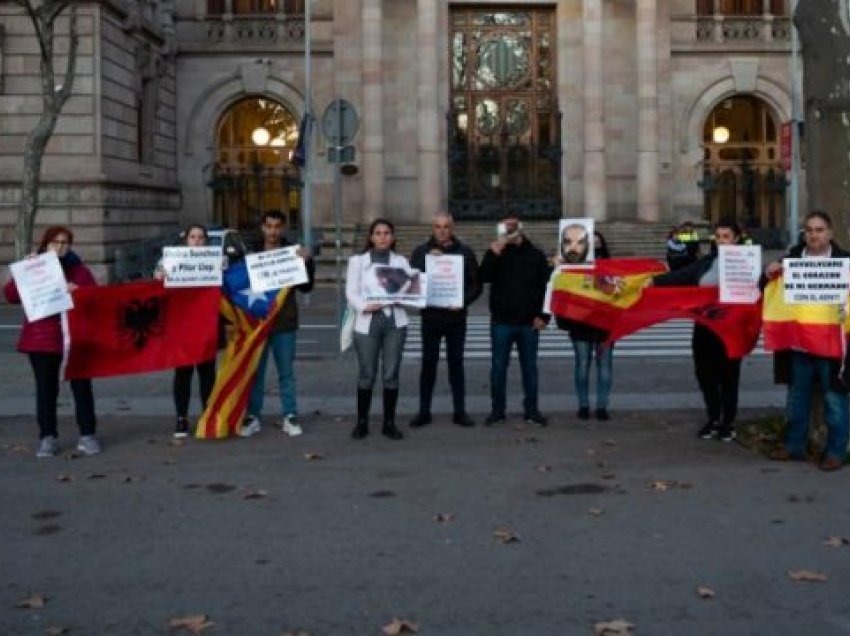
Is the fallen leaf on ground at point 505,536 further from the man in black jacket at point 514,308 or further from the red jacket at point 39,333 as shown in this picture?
the red jacket at point 39,333

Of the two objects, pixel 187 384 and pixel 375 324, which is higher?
pixel 375 324

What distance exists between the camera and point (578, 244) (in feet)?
40.6

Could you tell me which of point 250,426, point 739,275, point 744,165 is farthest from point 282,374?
point 744,165

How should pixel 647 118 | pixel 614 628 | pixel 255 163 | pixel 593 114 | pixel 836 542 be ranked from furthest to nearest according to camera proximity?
1. pixel 255 163
2. pixel 647 118
3. pixel 593 114
4. pixel 836 542
5. pixel 614 628

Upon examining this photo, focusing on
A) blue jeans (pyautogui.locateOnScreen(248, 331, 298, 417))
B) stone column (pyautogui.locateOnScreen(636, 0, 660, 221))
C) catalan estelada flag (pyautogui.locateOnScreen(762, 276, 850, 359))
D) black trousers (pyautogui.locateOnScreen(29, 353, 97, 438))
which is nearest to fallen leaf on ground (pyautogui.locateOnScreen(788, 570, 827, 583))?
catalan estelada flag (pyautogui.locateOnScreen(762, 276, 850, 359))

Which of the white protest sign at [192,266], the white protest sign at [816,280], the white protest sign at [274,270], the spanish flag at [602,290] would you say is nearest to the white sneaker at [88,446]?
the white protest sign at [192,266]

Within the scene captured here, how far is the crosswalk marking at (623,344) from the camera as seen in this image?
60.6 feet

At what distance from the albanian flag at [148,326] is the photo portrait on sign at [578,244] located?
11.5 feet

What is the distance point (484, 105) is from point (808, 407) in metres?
33.9

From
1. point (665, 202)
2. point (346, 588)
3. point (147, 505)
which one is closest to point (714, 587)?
point (346, 588)

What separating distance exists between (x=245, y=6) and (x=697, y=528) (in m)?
37.4

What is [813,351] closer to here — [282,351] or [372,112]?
[282,351]

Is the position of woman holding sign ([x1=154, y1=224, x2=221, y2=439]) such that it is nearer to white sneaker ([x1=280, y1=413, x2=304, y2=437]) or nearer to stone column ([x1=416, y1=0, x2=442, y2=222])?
white sneaker ([x1=280, y1=413, x2=304, y2=437])

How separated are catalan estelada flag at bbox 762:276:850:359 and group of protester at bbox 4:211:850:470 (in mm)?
92
